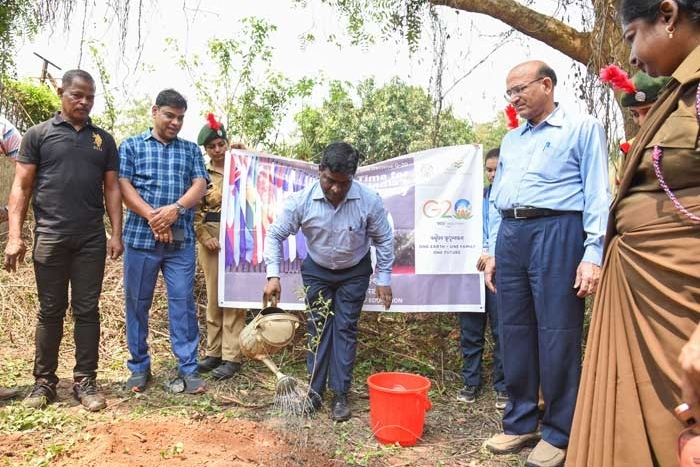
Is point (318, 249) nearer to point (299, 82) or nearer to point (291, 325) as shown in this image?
point (291, 325)

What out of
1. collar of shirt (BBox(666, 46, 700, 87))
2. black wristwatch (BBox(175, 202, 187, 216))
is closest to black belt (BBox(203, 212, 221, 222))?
black wristwatch (BBox(175, 202, 187, 216))

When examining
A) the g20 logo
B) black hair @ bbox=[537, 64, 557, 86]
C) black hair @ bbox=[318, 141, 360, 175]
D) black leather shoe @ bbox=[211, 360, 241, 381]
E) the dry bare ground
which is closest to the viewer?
the dry bare ground

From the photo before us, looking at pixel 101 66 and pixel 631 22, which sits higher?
pixel 101 66

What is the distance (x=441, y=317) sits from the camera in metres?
5.19

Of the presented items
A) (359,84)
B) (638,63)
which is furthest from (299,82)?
(359,84)

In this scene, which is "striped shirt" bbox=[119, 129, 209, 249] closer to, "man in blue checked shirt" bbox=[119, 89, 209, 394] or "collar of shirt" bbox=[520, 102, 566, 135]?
"man in blue checked shirt" bbox=[119, 89, 209, 394]

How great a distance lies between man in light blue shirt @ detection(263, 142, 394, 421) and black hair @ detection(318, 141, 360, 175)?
0.20 m

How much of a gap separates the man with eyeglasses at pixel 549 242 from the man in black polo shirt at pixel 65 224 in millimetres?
2718

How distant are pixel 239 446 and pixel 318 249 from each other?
141cm

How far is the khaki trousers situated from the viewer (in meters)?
4.62

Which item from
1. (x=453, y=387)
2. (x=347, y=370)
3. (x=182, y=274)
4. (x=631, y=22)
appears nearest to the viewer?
(x=631, y=22)

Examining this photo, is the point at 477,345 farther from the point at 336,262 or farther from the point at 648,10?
the point at 648,10

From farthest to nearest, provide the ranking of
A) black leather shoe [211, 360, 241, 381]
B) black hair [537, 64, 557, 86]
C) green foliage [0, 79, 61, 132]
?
green foliage [0, 79, 61, 132], black leather shoe [211, 360, 241, 381], black hair [537, 64, 557, 86]

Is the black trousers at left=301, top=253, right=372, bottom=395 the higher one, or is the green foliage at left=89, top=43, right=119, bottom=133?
the green foliage at left=89, top=43, right=119, bottom=133
